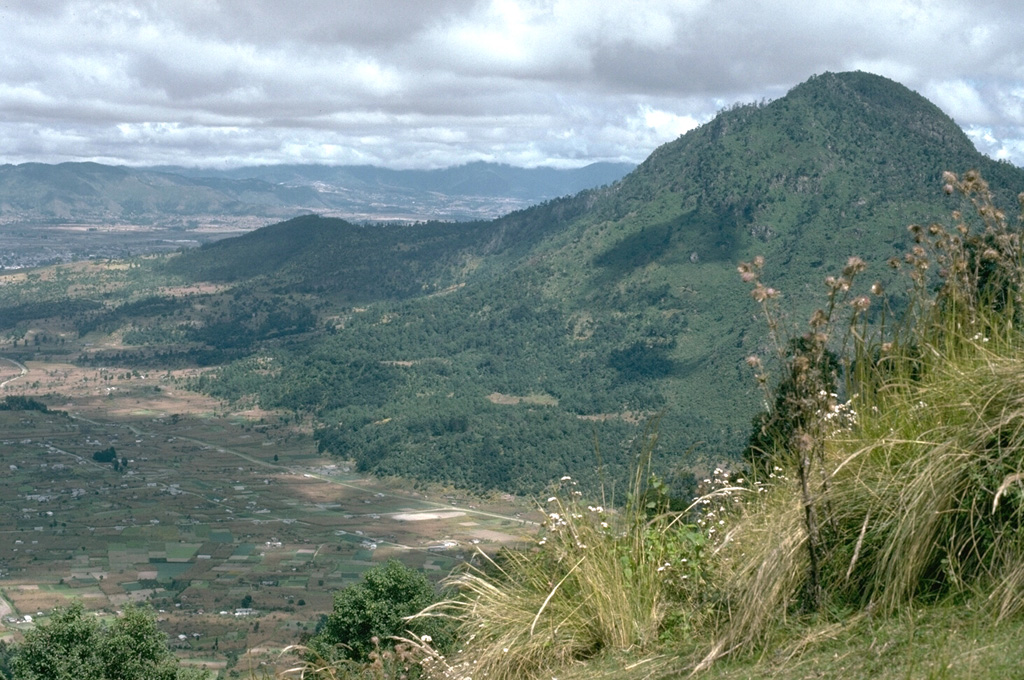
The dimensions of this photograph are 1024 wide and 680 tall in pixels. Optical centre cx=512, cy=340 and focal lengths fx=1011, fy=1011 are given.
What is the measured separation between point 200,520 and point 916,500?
287ft

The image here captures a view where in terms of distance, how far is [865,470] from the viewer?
6543 mm

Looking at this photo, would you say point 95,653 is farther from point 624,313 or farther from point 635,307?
point 624,313

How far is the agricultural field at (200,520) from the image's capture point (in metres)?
60.6

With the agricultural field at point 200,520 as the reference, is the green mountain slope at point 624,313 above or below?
above

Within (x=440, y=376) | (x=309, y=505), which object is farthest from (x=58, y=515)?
(x=440, y=376)

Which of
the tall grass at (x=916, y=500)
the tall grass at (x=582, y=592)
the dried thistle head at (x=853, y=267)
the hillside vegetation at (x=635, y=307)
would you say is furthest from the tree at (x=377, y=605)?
the hillside vegetation at (x=635, y=307)

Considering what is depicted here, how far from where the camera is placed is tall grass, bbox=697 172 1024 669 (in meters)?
5.85

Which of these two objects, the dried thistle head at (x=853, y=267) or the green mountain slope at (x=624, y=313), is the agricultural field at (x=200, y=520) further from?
the dried thistle head at (x=853, y=267)

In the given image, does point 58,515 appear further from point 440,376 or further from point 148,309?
point 148,309

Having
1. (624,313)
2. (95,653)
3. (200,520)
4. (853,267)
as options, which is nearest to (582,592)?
(853,267)

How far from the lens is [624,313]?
134 m

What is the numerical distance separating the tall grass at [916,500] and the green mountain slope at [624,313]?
77.8 metres

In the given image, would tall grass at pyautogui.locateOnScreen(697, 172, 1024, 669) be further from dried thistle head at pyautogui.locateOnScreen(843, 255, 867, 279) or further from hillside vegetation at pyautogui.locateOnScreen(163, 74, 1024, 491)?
hillside vegetation at pyautogui.locateOnScreen(163, 74, 1024, 491)

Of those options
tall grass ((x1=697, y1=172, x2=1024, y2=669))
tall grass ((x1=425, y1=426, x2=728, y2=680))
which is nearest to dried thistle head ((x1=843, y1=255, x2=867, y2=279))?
tall grass ((x1=697, y1=172, x2=1024, y2=669))
